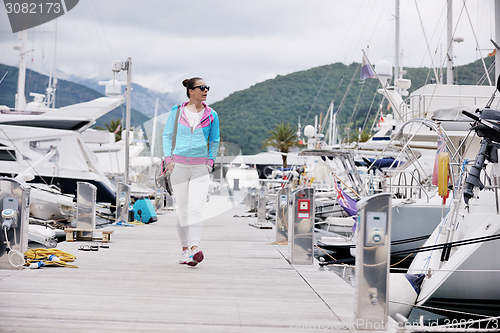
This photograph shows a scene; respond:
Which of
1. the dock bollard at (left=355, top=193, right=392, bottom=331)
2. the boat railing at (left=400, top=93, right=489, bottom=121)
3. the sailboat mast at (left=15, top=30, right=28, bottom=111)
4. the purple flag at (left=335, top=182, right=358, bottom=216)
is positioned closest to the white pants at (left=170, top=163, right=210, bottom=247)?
the dock bollard at (left=355, top=193, right=392, bottom=331)

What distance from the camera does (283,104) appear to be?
92.0 m

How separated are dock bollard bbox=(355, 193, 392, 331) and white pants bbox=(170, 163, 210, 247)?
2.63 m

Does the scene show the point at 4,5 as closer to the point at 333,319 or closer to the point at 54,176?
the point at 333,319

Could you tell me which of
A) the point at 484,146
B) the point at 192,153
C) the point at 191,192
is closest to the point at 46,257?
the point at 191,192

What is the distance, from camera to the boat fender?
6.64 meters

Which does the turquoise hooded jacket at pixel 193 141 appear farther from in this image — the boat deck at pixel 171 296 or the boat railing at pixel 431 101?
the boat railing at pixel 431 101

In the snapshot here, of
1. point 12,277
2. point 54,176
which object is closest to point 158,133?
point 12,277

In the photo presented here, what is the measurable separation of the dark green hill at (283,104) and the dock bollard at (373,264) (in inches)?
2944

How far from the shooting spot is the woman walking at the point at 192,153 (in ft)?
19.8

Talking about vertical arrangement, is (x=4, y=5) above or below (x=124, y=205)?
above

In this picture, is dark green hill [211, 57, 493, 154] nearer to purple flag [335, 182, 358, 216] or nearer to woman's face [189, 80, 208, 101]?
purple flag [335, 182, 358, 216]

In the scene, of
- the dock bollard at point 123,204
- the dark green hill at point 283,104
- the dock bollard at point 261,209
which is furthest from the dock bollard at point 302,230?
the dark green hill at point 283,104

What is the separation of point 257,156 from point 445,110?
67624 millimetres

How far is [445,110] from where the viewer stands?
39.7 feet
